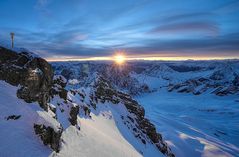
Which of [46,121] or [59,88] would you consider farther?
[59,88]

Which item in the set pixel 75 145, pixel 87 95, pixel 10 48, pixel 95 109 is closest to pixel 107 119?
pixel 95 109

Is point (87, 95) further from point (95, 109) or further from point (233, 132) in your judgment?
point (233, 132)

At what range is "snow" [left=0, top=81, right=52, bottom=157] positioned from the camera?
15.9m

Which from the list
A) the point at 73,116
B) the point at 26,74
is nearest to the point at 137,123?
the point at 73,116

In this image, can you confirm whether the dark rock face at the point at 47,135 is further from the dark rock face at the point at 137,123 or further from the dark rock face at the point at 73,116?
the dark rock face at the point at 137,123

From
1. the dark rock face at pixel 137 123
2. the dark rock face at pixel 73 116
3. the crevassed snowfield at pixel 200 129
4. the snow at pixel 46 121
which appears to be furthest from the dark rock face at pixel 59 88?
the crevassed snowfield at pixel 200 129

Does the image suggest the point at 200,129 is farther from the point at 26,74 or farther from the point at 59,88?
the point at 26,74

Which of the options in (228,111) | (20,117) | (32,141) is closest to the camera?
(32,141)

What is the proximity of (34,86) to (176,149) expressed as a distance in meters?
49.9

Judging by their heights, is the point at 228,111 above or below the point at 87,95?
below

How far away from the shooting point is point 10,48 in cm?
2409

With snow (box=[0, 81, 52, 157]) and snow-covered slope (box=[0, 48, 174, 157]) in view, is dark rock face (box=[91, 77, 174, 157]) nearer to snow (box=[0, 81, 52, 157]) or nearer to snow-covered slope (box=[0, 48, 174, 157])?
snow-covered slope (box=[0, 48, 174, 157])

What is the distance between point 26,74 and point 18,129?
6468 millimetres

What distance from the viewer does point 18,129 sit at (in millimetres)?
17516
